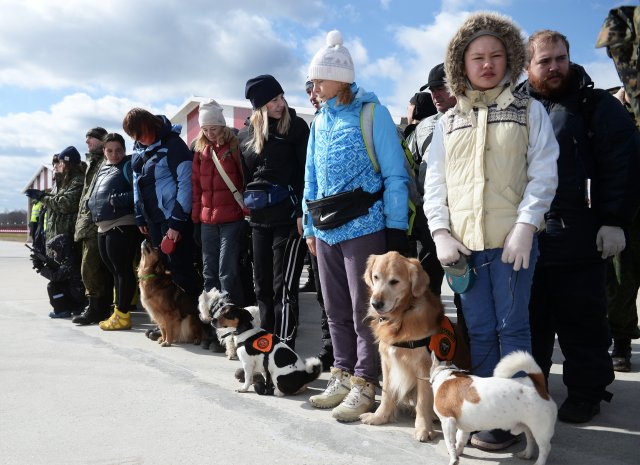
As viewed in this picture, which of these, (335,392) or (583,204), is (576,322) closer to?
(583,204)

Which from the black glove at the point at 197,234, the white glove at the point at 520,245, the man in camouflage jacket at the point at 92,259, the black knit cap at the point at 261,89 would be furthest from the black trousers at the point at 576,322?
the man in camouflage jacket at the point at 92,259

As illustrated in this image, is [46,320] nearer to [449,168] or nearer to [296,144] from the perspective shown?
[296,144]

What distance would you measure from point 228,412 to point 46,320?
15.5ft

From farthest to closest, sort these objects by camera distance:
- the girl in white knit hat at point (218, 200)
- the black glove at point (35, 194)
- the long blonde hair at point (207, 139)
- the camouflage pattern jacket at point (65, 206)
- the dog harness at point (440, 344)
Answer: the black glove at point (35, 194)
the camouflage pattern jacket at point (65, 206)
the long blonde hair at point (207, 139)
the girl in white knit hat at point (218, 200)
the dog harness at point (440, 344)

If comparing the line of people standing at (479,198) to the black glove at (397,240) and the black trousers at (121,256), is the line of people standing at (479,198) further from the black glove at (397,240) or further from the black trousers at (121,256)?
the black trousers at (121,256)

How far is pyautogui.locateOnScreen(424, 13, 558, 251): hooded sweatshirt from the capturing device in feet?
8.68

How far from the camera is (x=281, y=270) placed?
176 inches

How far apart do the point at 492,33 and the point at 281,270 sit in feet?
8.22

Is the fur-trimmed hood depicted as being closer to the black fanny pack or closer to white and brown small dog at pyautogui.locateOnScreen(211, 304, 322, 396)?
the black fanny pack

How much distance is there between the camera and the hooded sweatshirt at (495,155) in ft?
8.68

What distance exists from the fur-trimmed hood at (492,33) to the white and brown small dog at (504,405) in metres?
1.44

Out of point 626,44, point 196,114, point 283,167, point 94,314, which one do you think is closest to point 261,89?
point 283,167

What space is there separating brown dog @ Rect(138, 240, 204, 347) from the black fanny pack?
296 cm

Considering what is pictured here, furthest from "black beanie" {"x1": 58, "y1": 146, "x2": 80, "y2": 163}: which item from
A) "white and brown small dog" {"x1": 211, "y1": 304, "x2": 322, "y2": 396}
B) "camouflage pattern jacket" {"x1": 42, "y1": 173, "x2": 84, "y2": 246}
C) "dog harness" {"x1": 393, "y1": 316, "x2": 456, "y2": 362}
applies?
"dog harness" {"x1": 393, "y1": 316, "x2": 456, "y2": 362}
